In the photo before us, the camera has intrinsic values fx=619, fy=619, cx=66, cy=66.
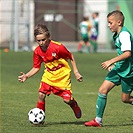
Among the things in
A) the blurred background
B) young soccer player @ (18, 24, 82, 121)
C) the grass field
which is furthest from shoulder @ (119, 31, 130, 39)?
the blurred background

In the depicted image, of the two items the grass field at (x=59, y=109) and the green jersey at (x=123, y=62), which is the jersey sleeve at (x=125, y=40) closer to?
the green jersey at (x=123, y=62)

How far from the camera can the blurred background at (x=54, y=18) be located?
32000 mm

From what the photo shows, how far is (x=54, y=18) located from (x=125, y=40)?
29.6 metres

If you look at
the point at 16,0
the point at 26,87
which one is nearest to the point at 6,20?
the point at 16,0

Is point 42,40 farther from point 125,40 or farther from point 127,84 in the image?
point 127,84

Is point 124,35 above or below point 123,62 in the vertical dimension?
above

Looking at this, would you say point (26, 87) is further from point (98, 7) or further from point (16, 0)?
point (98, 7)

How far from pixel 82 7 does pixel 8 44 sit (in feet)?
30.2

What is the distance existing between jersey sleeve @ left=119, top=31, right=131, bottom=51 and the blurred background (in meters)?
21.2

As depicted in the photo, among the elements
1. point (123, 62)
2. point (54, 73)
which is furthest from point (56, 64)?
point (123, 62)

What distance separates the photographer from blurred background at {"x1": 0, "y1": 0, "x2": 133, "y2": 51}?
3200 cm

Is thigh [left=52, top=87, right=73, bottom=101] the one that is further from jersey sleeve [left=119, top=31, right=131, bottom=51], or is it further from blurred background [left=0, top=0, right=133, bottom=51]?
blurred background [left=0, top=0, right=133, bottom=51]

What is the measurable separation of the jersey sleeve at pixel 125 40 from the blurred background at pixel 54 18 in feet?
69.7

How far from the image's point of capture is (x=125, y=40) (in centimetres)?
889
